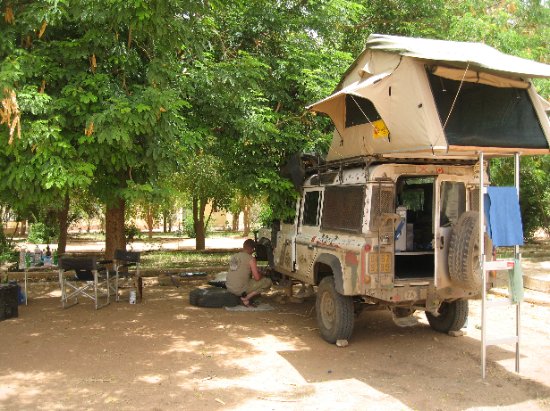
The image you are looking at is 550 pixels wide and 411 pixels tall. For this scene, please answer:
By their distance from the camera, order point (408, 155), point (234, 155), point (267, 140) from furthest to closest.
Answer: point (234, 155)
point (267, 140)
point (408, 155)

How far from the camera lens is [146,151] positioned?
6.88 metres

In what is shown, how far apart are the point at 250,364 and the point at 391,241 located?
86.5 inches

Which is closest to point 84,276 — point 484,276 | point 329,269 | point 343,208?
point 329,269

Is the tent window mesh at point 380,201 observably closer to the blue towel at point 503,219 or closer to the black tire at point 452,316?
the blue towel at point 503,219

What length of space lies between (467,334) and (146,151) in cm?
519

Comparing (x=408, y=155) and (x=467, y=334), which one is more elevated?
(x=408, y=155)

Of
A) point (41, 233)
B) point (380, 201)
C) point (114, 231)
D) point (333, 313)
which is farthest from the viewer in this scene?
point (41, 233)

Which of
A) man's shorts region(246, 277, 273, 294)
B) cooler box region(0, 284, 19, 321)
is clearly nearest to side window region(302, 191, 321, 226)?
man's shorts region(246, 277, 273, 294)

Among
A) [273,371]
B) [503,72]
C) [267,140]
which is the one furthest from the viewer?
[267,140]

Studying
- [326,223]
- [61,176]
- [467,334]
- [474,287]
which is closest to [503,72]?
[474,287]

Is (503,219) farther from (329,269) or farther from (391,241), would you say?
(329,269)

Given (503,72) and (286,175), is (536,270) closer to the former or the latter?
(286,175)

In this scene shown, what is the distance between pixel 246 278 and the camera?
8719mm

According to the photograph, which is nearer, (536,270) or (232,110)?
(232,110)
